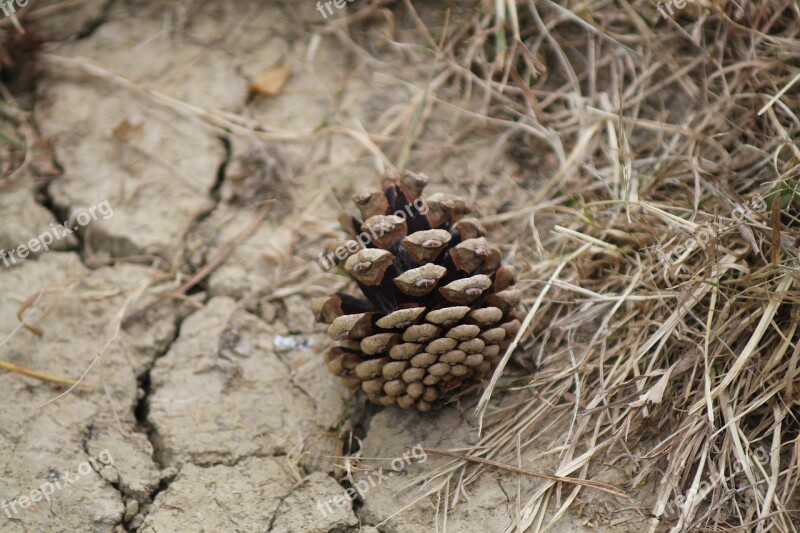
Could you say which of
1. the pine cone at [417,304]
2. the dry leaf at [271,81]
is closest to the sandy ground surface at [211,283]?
the dry leaf at [271,81]

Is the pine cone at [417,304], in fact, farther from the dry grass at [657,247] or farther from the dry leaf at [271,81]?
the dry leaf at [271,81]

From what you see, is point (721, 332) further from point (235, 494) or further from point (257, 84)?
point (257, 84)

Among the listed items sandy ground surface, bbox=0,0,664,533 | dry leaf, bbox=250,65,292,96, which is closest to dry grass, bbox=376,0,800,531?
sandy ground surface, bbox=0,0,664,533

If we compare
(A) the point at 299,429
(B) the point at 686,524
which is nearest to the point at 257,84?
(A) the point at 299,429

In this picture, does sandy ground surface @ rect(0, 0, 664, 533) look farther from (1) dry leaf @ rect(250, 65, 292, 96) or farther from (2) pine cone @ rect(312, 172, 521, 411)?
(2) pine cone @ rect(312, 172, 521, 411)

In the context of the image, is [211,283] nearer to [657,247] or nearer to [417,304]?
[417,304]

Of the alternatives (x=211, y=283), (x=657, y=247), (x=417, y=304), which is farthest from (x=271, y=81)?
(x=657, y=247)

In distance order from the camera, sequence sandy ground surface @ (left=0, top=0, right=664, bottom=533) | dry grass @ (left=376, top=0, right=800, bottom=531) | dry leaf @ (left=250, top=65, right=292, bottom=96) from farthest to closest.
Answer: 1. dry leaf @ (left=250, top=65, right=292, bottom=96)
2. sandy ground surface @ (left=0, top=0, right=664, bottom=533)
3. dry grass @ (left=376, top=0, right=800, bottom=531)
